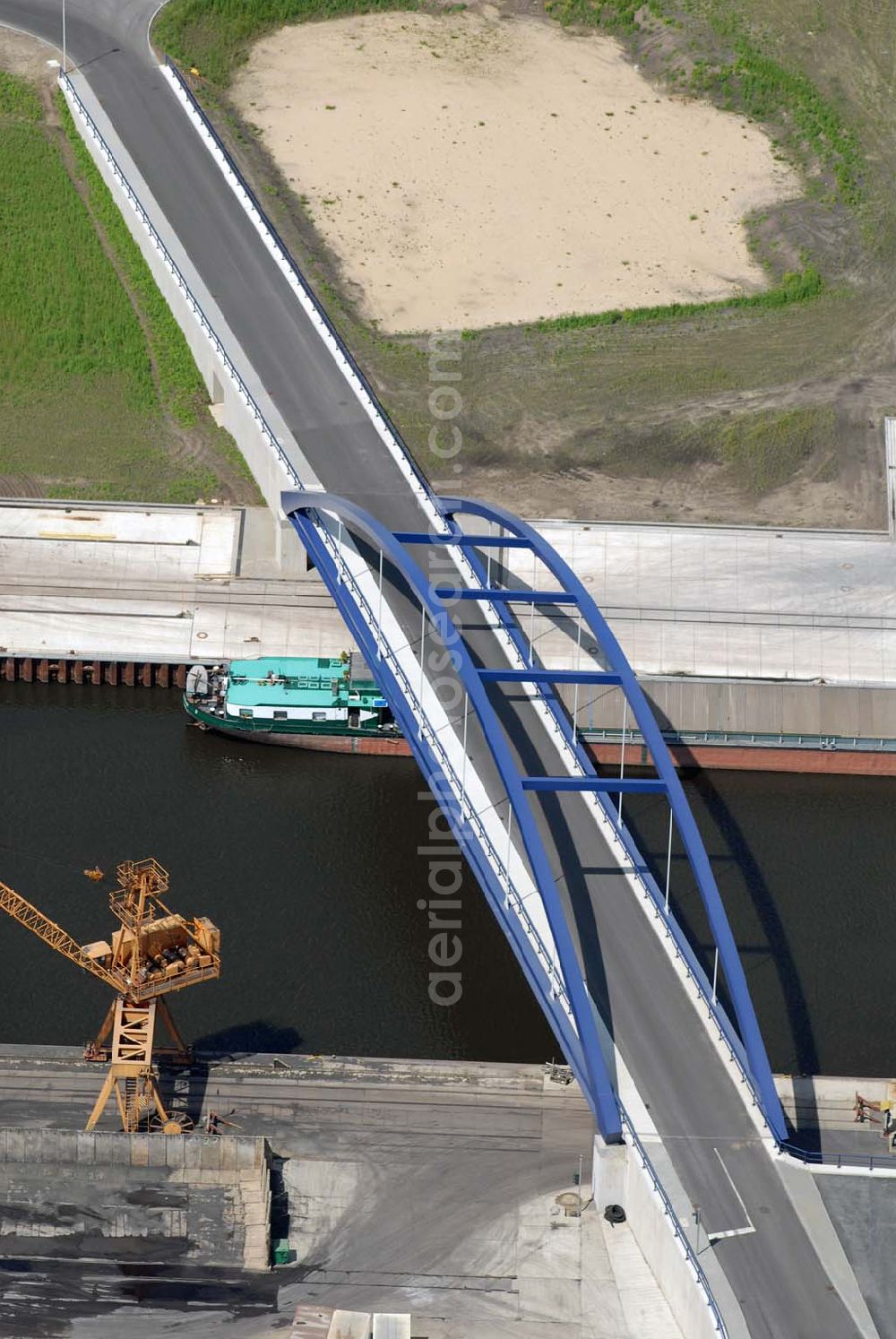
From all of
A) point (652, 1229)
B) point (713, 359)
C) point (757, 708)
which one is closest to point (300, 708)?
point (757, 708)

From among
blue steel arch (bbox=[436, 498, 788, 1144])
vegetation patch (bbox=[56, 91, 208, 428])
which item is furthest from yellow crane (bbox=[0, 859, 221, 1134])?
vegetation patch (bbox=[56, 91, 208, 428])

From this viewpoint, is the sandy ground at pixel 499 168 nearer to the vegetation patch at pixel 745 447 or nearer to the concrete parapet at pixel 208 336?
the concrete parapet at pixel 208 336

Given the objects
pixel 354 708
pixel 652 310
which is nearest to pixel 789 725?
pixel 354 708

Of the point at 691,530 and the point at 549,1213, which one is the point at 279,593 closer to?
the point at 691,530

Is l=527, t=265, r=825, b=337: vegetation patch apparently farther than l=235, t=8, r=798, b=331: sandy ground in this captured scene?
No

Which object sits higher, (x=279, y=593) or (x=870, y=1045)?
(x=279, y=593)

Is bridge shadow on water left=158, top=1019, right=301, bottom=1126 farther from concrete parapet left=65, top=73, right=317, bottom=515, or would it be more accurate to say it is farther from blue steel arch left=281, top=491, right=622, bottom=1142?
concrete parapet left=65, top=73, right=317, bottom=515

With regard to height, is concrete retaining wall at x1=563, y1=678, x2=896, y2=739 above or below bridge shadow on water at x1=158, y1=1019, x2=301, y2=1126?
above
